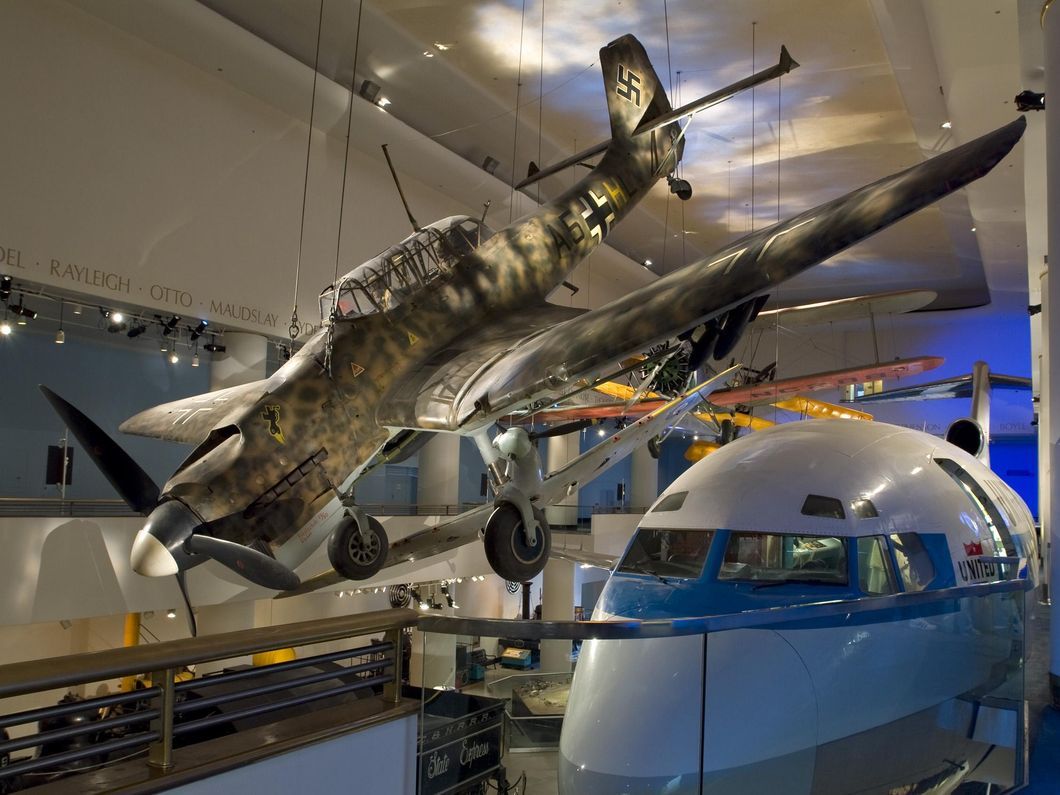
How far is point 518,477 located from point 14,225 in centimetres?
661

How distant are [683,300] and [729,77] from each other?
975 centimetres

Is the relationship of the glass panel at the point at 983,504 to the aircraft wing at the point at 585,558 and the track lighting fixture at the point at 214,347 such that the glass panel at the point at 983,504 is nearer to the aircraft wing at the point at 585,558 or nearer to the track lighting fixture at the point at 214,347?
the aircraft wing at the point at 585,558

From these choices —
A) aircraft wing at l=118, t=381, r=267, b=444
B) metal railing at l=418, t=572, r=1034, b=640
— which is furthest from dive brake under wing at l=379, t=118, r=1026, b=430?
metal railing at l=418, t=572, r=1034, b=640

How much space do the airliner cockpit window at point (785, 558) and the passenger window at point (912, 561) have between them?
1.47 feet

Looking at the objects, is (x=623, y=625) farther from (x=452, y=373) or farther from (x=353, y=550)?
(x=353, y=550)

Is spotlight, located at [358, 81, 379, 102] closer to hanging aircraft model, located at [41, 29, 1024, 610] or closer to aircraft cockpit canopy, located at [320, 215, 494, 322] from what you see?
hanging aircraft model, located at [41, 29, 1024, 610]

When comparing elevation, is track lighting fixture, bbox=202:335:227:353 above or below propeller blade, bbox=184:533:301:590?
above

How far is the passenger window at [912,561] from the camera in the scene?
513 centimetres

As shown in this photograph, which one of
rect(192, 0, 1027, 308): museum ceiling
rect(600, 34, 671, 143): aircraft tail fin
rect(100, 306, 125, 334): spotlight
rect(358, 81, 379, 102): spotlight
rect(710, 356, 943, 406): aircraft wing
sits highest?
rect(192, 0, 1027, 308): museum ceiling

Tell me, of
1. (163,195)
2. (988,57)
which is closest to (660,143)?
(988,57)

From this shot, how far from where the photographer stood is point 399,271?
920cm

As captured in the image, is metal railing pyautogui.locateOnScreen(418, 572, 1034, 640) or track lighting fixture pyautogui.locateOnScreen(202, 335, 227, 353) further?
track lighting fixture pyautogui.locateOnScreen(202, 335, 227, 353)

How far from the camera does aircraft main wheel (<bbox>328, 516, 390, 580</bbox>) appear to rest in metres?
8.92

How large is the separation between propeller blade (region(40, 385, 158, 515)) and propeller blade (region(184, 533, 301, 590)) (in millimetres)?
1078
